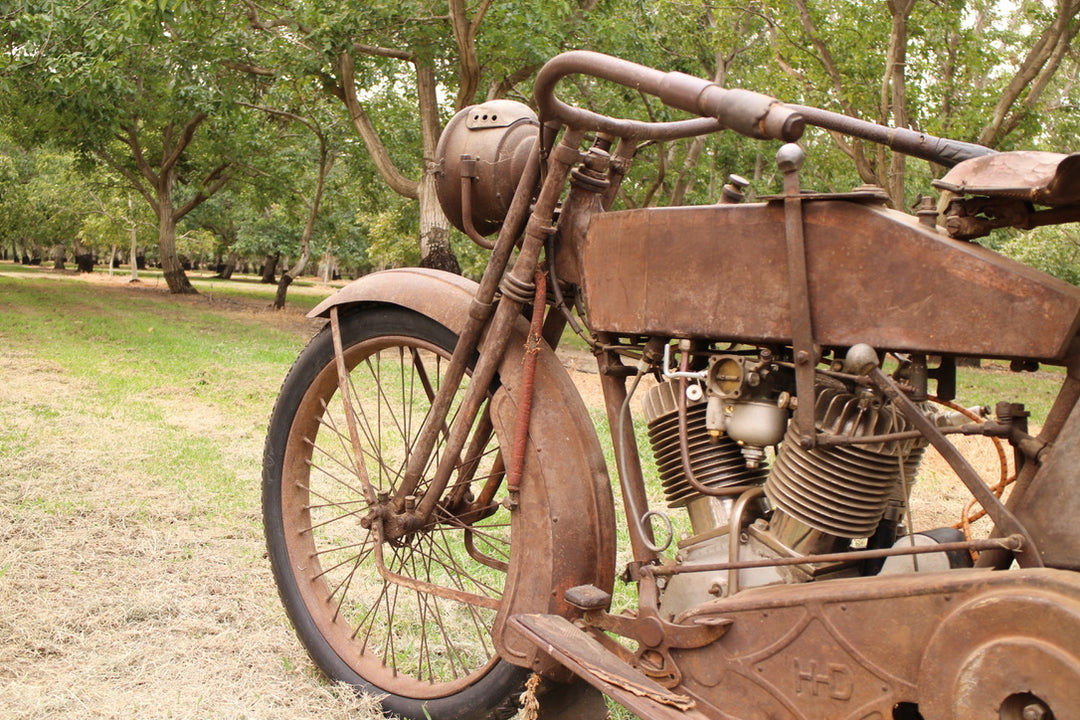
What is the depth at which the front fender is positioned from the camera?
246 centimetres

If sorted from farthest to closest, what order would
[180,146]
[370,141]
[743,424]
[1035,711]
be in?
[180,146], [370,141], [743,424], [1035,711]

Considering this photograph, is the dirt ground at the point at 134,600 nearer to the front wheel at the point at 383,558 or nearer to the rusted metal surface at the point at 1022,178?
the front wheel at the point at 383,558

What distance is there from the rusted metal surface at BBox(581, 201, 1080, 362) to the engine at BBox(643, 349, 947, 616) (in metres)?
0.13

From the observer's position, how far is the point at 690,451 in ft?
7.86

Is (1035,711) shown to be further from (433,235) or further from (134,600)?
(433,235)

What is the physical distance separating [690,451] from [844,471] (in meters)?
0.41

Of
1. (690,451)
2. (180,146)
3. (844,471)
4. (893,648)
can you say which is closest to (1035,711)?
(893,648)

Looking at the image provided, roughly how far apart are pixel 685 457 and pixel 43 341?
12.3 meters

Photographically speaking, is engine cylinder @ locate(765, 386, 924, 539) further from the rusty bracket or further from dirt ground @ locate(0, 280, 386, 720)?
dirt ground @ locate(0, 280, 386, 720)

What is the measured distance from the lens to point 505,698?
2.60 m

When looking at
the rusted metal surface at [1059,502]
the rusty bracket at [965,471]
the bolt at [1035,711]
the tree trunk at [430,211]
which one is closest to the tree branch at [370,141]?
the tree trunk at [430,211]

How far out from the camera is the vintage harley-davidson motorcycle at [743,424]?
1854mm

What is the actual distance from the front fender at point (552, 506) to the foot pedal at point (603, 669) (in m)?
0.10

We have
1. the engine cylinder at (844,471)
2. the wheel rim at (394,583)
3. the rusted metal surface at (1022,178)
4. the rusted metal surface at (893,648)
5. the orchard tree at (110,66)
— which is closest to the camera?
the rusted metal surface at (893,648)
